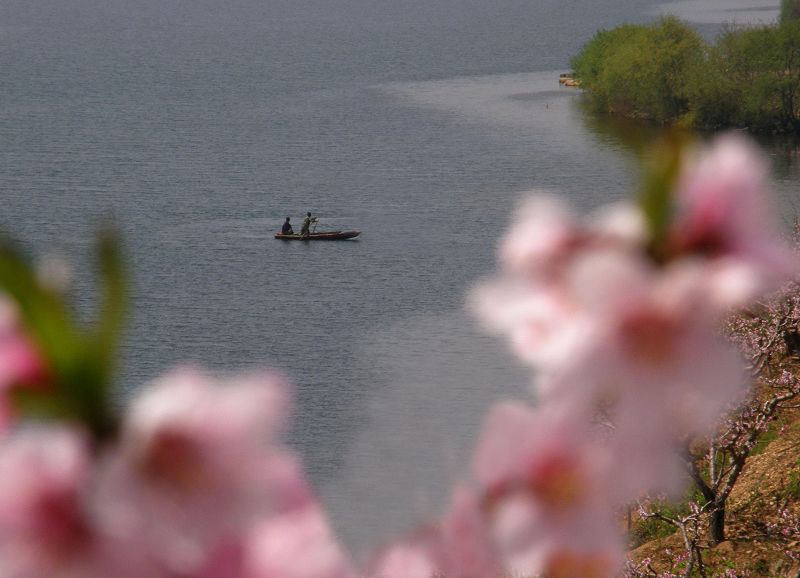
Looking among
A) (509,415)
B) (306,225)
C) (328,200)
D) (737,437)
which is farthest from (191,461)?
(328,200)

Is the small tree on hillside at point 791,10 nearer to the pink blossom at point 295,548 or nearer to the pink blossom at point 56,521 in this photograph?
the pink blossom at point 295,548

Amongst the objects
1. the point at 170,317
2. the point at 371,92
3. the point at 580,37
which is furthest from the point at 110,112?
the point at 580,37

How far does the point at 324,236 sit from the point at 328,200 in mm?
8466

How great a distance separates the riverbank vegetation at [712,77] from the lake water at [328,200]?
4.29m

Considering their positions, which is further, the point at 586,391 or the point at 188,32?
the point at 188,32

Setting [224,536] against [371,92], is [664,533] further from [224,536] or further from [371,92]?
[371,92]

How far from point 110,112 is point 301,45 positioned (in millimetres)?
51286

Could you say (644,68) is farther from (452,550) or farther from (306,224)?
(452,550)

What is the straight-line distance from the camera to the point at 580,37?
14800 centimetres

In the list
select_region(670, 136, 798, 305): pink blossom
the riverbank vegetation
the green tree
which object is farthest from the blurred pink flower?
the green tree

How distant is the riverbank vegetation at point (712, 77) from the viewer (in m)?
75.6

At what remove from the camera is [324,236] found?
192 ft

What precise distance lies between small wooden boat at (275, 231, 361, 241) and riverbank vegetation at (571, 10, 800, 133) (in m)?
23.4

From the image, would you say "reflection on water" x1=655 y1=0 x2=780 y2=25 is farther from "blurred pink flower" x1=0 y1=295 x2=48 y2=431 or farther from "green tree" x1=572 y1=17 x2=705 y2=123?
"blurred pink flower" x1=0 y1=295 x2=48 y2=431
